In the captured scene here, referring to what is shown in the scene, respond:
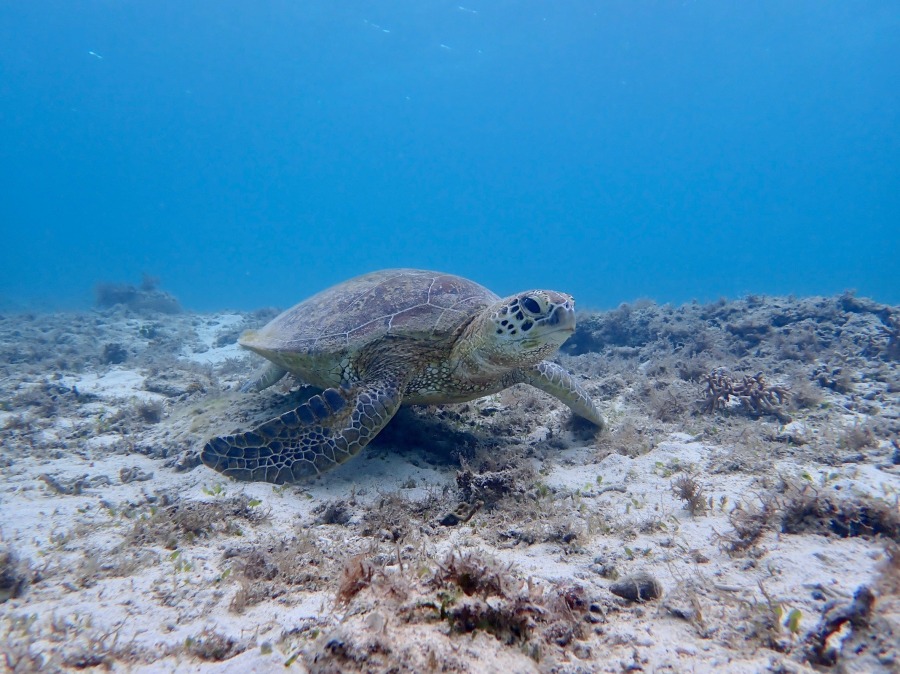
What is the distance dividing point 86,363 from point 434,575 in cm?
1228

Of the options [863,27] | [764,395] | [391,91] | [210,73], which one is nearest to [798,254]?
[863,27]

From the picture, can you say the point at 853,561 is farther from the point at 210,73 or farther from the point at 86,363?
the point at 210,73

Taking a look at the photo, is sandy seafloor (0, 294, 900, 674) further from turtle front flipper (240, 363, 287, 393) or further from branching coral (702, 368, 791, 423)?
turtle front flipper (240, 363, 287, 393)

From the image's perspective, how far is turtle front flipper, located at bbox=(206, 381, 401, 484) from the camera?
409cm

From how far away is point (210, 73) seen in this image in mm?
109000

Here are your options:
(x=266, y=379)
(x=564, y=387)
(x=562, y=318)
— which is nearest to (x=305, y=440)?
(x=562, y=318)

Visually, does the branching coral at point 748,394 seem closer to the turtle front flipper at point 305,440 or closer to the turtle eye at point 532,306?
the turtle eye at point 532,306

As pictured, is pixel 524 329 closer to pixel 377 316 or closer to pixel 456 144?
pixel 377 316

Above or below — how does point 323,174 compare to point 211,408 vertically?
above

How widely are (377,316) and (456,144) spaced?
17759cm

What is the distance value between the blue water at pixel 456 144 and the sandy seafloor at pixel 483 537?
57.9 meters

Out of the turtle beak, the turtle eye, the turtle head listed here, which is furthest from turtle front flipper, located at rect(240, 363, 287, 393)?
the turtle beak

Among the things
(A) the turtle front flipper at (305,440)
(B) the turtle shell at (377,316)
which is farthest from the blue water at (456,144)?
(A) the turtle front flipper at (305,440)

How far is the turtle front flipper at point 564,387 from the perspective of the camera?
5.09 m
